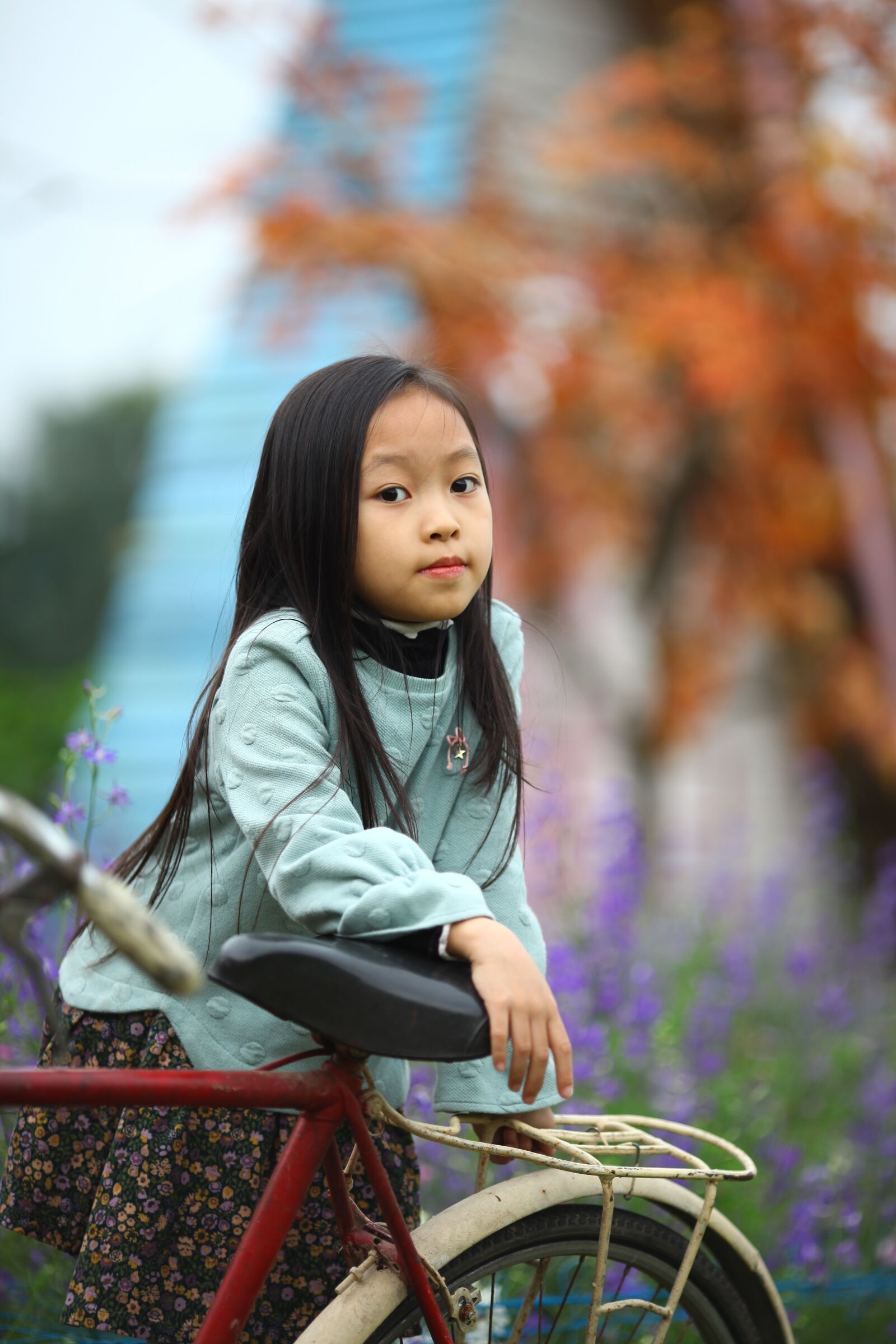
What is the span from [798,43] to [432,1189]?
4.29 meters

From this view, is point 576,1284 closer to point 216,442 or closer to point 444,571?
point 444,571

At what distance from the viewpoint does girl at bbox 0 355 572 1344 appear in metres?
1.34

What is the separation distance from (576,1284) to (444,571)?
118 centimetres

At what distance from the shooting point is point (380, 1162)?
1.26 meters

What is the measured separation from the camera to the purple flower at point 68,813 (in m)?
1.83

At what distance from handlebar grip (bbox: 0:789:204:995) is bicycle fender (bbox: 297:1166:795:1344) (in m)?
0.51

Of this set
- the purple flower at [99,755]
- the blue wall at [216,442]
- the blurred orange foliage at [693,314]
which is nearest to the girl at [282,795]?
the purple flower at [99,755]

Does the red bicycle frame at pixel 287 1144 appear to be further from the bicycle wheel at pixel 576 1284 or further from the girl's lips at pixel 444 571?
the girl's lips at pixel 444 571

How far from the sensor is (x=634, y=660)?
6469 mm

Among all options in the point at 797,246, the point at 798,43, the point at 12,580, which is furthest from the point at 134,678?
the point at 12,580

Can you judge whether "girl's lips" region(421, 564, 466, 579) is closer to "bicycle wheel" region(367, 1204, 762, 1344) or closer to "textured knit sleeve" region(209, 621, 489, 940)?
"textured knit sleeve" region(209, 621, 489, 940)

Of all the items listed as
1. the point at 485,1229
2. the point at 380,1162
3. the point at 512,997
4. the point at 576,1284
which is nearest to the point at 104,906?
the point at 512,997

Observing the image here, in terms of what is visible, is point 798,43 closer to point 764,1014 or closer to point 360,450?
point 764,1014

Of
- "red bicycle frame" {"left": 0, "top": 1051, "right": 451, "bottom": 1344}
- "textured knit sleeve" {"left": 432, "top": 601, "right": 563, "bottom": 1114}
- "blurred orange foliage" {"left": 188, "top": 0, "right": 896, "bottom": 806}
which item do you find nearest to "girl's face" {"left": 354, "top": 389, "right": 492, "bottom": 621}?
"textured knit sleeve" {"left": 432, "top": 601, "right": 563, "bottom": 1114}
